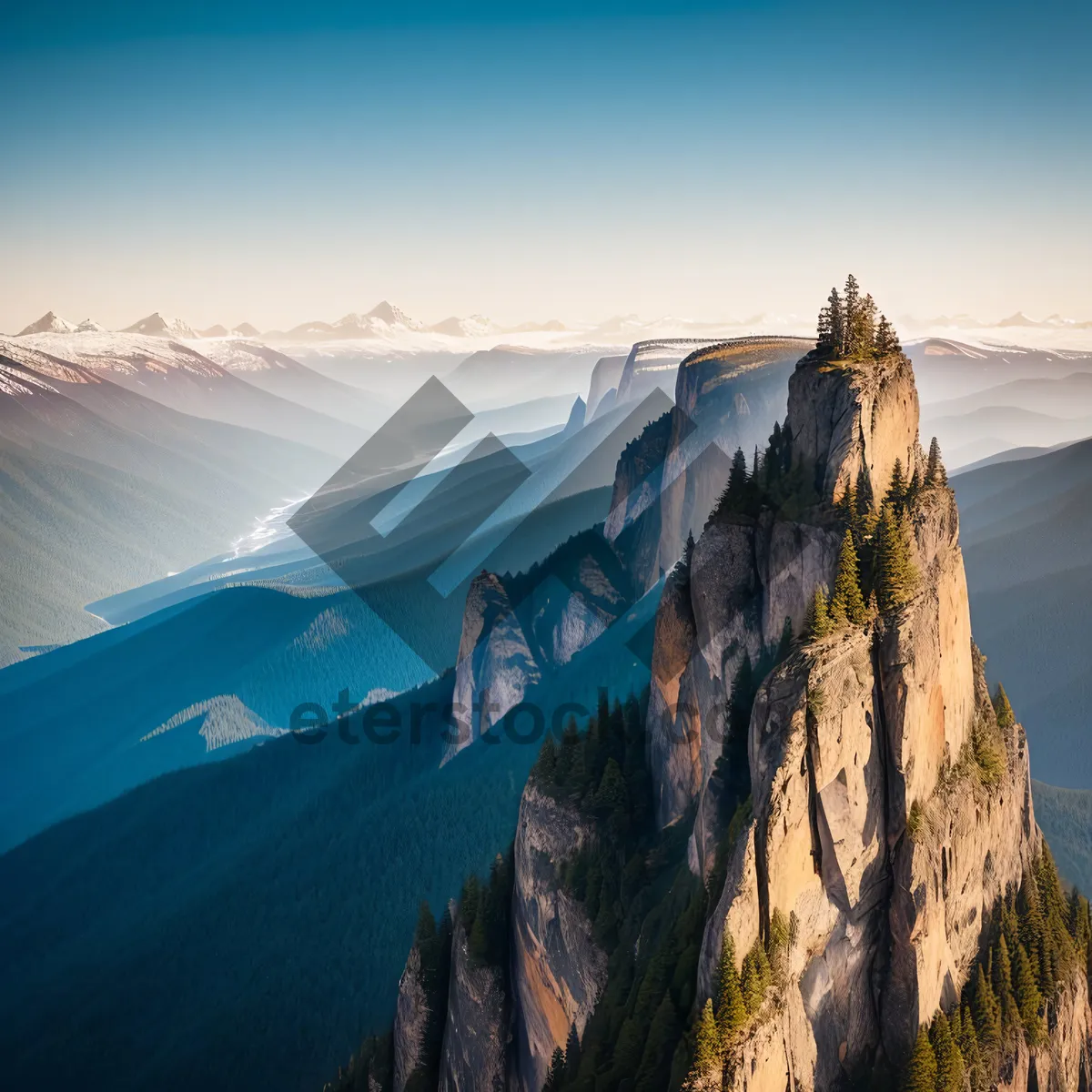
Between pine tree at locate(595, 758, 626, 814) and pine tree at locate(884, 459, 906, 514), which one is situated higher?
pine tree at locate(884, 459, 906, 514)

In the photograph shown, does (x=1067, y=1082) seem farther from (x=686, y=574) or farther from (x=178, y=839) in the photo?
(x=178, y=839)

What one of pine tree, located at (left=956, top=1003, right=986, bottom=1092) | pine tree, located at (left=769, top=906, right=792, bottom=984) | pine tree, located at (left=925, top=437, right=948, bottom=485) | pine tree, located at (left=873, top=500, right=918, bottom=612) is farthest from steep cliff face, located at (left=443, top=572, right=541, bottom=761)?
pine tree, located at (left=769, top=906, right=792, bottom=984)

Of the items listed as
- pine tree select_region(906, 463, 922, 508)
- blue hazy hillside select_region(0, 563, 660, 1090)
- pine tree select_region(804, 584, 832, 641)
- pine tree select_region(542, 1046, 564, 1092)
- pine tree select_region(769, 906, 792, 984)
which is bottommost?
blue hazy hillside select_region(0, 563, 660, 1090)

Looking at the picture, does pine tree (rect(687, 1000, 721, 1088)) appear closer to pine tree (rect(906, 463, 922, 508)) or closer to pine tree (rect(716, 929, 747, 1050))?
pine tree (rect(716, 929, 747, 1050))

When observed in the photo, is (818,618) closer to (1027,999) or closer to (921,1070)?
(921,1070)

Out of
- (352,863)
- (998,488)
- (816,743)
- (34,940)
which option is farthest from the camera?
(998,488)

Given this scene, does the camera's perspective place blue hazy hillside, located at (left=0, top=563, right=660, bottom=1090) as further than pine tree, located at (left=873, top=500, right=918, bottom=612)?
Yes

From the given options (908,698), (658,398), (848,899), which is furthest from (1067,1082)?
(658,398)
